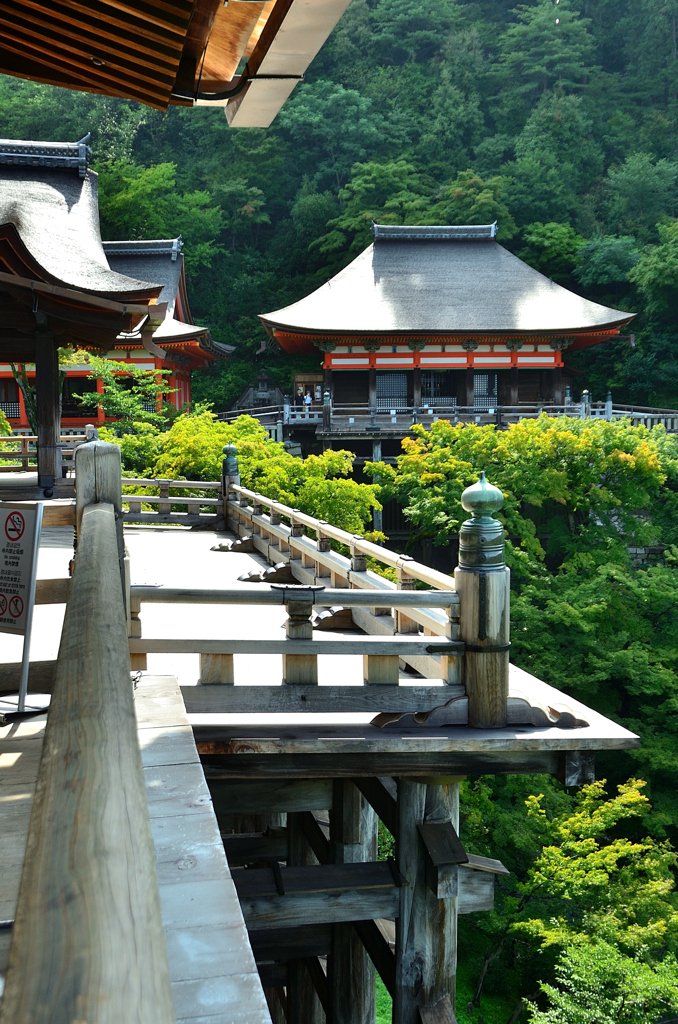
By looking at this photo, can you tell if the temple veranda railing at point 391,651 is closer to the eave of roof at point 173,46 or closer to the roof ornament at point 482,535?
the roof ornament at point 482,535

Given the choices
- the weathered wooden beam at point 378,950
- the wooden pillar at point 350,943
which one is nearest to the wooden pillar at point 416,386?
the wooden pillar at point 350,943

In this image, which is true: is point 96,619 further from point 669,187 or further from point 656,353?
point 669,187

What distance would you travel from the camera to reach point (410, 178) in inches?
1412

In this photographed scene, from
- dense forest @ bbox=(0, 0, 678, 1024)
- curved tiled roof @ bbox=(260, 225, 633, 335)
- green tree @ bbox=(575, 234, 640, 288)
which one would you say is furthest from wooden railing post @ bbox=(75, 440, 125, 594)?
green tree @ bbox=(575, 234, 640, 288)

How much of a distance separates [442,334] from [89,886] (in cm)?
2494

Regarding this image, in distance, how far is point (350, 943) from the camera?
193 inches

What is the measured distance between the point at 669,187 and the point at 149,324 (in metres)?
32.3

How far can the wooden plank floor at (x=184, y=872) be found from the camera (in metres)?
1.17

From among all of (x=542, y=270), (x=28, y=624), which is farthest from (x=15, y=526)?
(x=542, y=270)

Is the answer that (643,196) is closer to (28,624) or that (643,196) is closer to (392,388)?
(392,388)

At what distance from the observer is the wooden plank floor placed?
1175mm

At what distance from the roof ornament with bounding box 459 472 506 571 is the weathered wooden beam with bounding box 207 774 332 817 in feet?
4.84

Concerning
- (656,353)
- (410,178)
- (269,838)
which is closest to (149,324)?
(269,838)

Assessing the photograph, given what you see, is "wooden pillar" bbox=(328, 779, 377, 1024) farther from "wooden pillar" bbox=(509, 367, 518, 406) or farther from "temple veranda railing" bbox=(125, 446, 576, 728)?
"wooden pillar" bbox=(509, 367, 518, 406)
